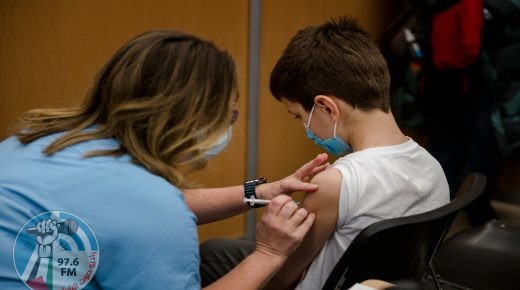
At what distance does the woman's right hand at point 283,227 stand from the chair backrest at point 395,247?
0.35 feet

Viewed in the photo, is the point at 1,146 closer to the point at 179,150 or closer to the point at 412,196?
the point at 179,150

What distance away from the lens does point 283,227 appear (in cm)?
105

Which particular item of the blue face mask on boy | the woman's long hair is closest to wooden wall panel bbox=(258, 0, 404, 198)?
the blue face mask on boy

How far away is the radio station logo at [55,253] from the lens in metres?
0.84

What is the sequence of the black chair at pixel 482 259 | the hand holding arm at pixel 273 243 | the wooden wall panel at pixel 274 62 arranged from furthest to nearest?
1. the wooden wall panel at pixel 274 62
2. the black chair at pixel 482 259
3. the hand holding arm at pixel 273 243

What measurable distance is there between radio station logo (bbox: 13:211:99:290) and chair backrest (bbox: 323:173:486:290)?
430 millimetres

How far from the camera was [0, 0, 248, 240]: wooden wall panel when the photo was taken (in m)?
1.91

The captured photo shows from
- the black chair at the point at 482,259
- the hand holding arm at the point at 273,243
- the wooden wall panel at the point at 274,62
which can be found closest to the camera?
the hand holding arm at the point at 273,243

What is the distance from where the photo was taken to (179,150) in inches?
37.7

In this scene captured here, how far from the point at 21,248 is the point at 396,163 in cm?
74

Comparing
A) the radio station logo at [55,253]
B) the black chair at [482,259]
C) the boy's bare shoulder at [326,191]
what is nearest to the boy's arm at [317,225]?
the boy's bare shoulder at [326,191]

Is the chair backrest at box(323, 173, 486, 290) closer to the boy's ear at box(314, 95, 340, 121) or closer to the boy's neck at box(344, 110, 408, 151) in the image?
the boy's neck at box(344, 110, 408, 151)

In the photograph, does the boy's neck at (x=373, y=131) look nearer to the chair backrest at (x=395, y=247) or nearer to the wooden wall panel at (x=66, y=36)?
the chair backrest at (x=395, y=247)

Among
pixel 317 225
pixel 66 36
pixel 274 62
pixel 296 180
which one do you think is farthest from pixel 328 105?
pixel 274 62
